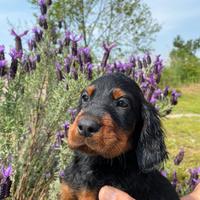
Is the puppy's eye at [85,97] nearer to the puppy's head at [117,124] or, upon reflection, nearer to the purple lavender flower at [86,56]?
the puppy's head at [117,124]

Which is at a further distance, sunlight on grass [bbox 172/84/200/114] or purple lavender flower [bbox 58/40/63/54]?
sunlight on grass [bbox 172/84/200/114]

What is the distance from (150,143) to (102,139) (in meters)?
0.44

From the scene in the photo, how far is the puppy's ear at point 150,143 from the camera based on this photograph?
8.11 feet

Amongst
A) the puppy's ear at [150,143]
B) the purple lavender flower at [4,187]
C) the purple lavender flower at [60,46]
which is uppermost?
the purple lavender flower at [60,46]

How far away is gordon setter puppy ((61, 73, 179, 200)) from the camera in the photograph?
2436 millimetres

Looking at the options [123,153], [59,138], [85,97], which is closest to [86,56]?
[59,138]

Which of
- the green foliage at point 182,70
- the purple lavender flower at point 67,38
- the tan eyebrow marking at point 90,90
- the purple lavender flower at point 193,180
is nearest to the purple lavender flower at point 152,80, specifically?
the purple lavender flower at point 67,38

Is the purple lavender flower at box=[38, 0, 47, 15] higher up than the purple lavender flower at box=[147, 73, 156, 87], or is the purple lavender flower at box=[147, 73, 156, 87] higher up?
the purple lavender flower at box=[38, 0, 47, 15]

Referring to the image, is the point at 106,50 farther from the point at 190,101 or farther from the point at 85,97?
the point at 190,101

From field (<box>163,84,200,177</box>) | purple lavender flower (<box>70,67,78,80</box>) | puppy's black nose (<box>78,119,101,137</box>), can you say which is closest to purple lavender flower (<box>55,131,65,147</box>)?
purple lavender flower (<box>70,67,78,80</box>)

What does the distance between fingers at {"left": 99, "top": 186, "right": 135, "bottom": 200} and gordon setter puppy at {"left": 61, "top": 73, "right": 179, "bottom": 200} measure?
0.16m

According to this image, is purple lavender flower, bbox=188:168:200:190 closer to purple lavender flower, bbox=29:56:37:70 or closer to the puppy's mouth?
purple lavender flower, bbox=29:56:37:70

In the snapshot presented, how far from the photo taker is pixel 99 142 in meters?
2.20

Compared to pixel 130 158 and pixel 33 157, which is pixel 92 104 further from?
pixel 33 157
